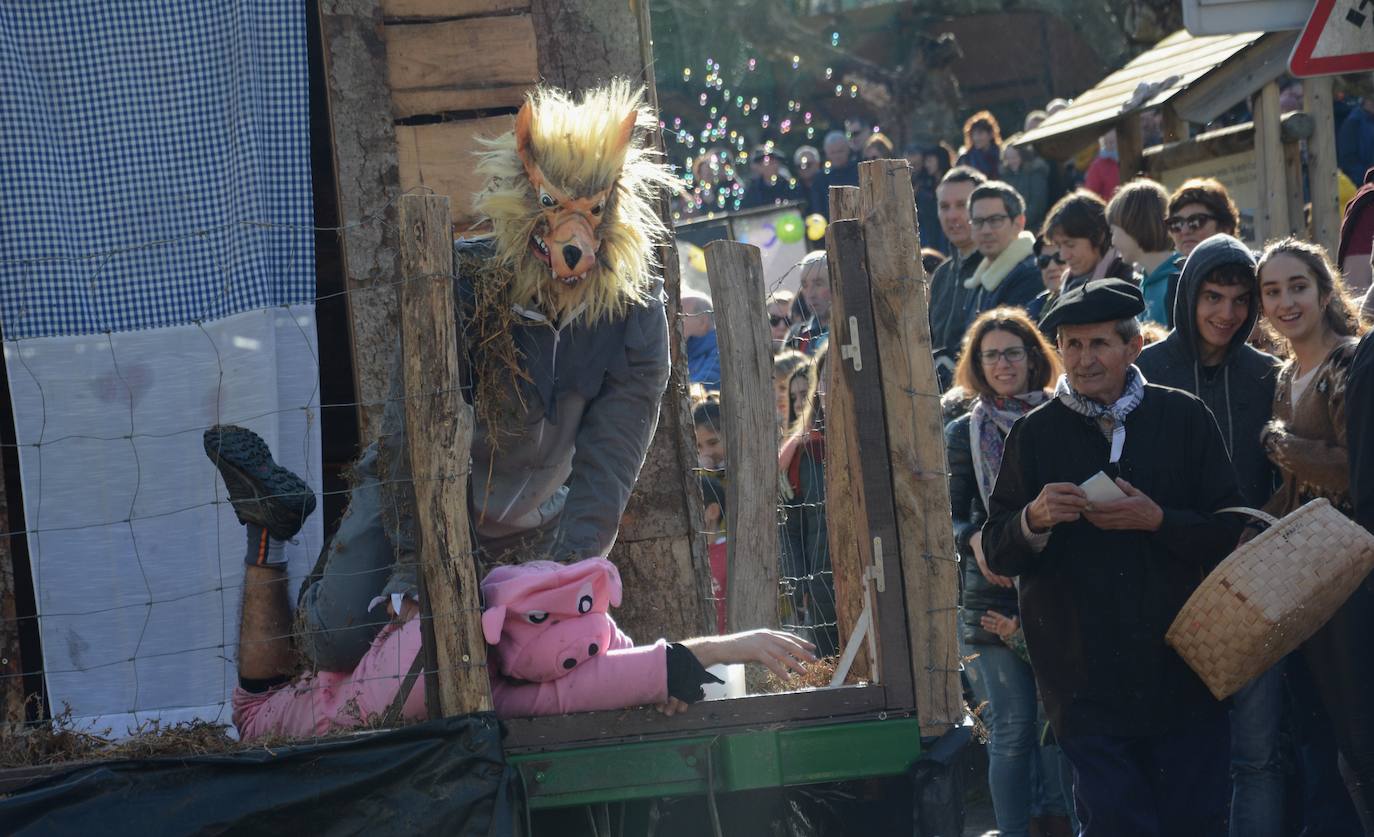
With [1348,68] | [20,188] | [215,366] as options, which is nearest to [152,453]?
[215,366]

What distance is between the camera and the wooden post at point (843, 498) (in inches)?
154

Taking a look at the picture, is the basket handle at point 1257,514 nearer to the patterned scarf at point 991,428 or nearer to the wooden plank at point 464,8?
the patterned scarf at point 991,428

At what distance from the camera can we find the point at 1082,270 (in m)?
5.89

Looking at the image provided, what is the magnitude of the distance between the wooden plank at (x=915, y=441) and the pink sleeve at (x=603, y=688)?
24.0 inches

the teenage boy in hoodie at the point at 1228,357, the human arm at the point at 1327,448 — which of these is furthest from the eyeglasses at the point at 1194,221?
the human arm at the point at 1327,448

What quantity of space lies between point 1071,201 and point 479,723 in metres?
3.65

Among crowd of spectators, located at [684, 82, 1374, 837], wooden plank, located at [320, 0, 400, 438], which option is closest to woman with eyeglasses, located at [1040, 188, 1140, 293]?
crowd of spectators, located at [684, 82, 1374, 837]

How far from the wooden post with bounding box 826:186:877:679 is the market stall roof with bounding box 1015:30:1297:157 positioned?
9.40 ft

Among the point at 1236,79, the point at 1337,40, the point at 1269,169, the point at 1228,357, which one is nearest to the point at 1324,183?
the point at 1269,169

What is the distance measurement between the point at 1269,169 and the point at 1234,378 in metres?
2.68

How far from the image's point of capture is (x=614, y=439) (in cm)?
404

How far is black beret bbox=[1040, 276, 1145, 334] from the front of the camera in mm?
4008

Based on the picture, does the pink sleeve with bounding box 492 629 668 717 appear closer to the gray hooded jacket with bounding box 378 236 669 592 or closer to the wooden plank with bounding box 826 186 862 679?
the gray hooded jacket with bounding box 378 236 669 592

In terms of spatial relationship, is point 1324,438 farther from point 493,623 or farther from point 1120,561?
point 493,623
